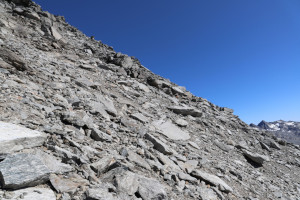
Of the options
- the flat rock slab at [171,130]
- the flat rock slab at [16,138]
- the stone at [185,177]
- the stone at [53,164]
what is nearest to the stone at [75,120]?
the flat rock slab at [16,138]

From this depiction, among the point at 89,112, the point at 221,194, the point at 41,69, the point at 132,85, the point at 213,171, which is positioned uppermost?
the point at 132,85

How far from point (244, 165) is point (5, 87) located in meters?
11.8

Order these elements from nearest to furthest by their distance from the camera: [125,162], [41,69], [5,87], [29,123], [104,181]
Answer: [104,181] → [29,123] → [125,162] → [5,87] → [41,69]

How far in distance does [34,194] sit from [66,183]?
603 mm

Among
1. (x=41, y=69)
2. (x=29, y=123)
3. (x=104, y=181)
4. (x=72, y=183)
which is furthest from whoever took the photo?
(x=41, y=69)

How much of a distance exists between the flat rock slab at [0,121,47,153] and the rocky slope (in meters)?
0.02

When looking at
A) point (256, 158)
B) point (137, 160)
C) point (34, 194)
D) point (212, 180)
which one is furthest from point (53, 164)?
point (256, 158)

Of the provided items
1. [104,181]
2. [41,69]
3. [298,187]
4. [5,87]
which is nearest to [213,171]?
[104,181]

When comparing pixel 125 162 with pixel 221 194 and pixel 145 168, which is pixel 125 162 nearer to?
pixel 145 168

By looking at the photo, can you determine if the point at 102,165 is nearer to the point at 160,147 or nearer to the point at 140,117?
the point at 160,147

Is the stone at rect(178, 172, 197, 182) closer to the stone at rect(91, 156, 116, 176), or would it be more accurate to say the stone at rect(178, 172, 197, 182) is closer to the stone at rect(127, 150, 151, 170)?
the stone at rect(127, 150, 151, 170)

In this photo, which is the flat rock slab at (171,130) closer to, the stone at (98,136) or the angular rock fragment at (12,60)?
the stone at (98,136)

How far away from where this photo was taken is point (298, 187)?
10.4 m

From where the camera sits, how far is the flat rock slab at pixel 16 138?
3.46m
